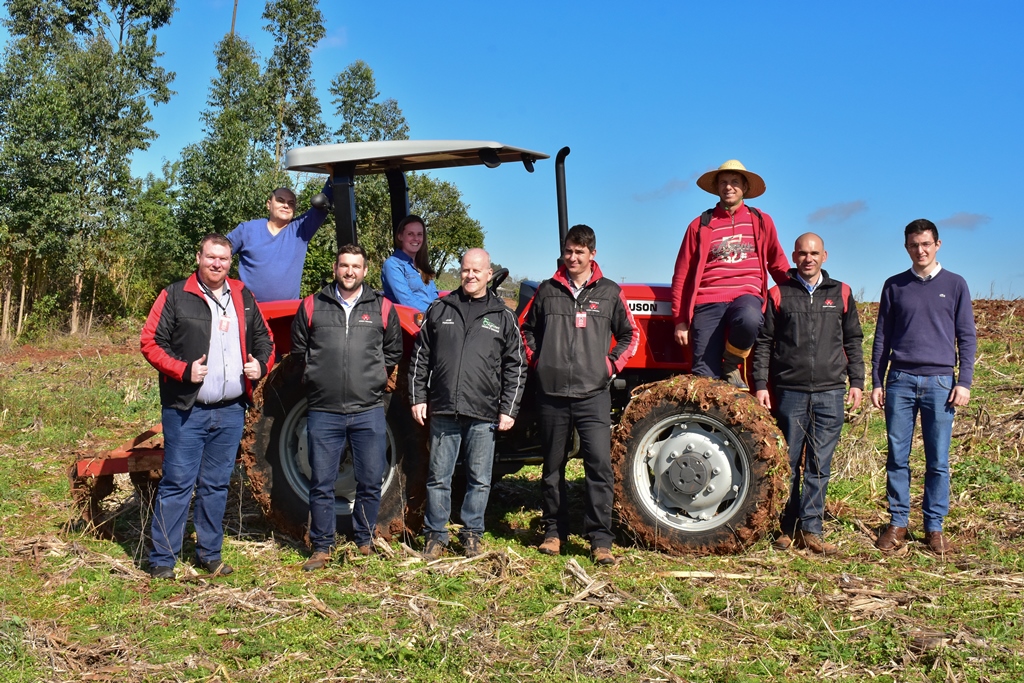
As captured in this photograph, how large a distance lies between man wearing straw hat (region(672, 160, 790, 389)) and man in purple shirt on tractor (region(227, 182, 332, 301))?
6.83ft

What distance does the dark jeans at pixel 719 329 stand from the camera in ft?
14.8

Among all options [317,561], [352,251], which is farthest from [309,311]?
[317,561]

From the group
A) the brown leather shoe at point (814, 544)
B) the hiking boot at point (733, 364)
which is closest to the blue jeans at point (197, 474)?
the hiking boot at point (733, 364)

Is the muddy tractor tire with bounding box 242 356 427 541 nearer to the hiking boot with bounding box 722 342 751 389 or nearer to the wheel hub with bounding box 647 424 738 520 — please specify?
the wheel hub with bounding box 647 424 738 520

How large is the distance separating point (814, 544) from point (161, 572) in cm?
342

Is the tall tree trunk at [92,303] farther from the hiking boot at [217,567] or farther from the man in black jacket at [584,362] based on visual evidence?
the man in black jacket at [584,362]

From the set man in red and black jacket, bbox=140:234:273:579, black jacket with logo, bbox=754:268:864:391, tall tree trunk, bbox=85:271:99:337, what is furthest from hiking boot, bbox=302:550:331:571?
tall tree trunk, bbox=85:271:99:337

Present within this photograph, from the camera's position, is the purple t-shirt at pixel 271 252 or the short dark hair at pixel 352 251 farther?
the purple t-shirt at pixel 271 252

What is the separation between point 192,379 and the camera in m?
4.25

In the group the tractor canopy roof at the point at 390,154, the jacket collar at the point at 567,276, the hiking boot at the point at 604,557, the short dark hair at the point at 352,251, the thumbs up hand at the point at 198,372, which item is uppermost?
the tractor canopy roof at the point at 390,154

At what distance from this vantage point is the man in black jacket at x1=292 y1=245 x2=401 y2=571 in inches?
174

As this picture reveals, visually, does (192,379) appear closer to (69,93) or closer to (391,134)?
(69,93)

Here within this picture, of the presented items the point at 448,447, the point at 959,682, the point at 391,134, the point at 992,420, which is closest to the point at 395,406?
the point at 448,447

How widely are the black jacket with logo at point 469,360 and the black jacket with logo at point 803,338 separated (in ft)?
4.43
